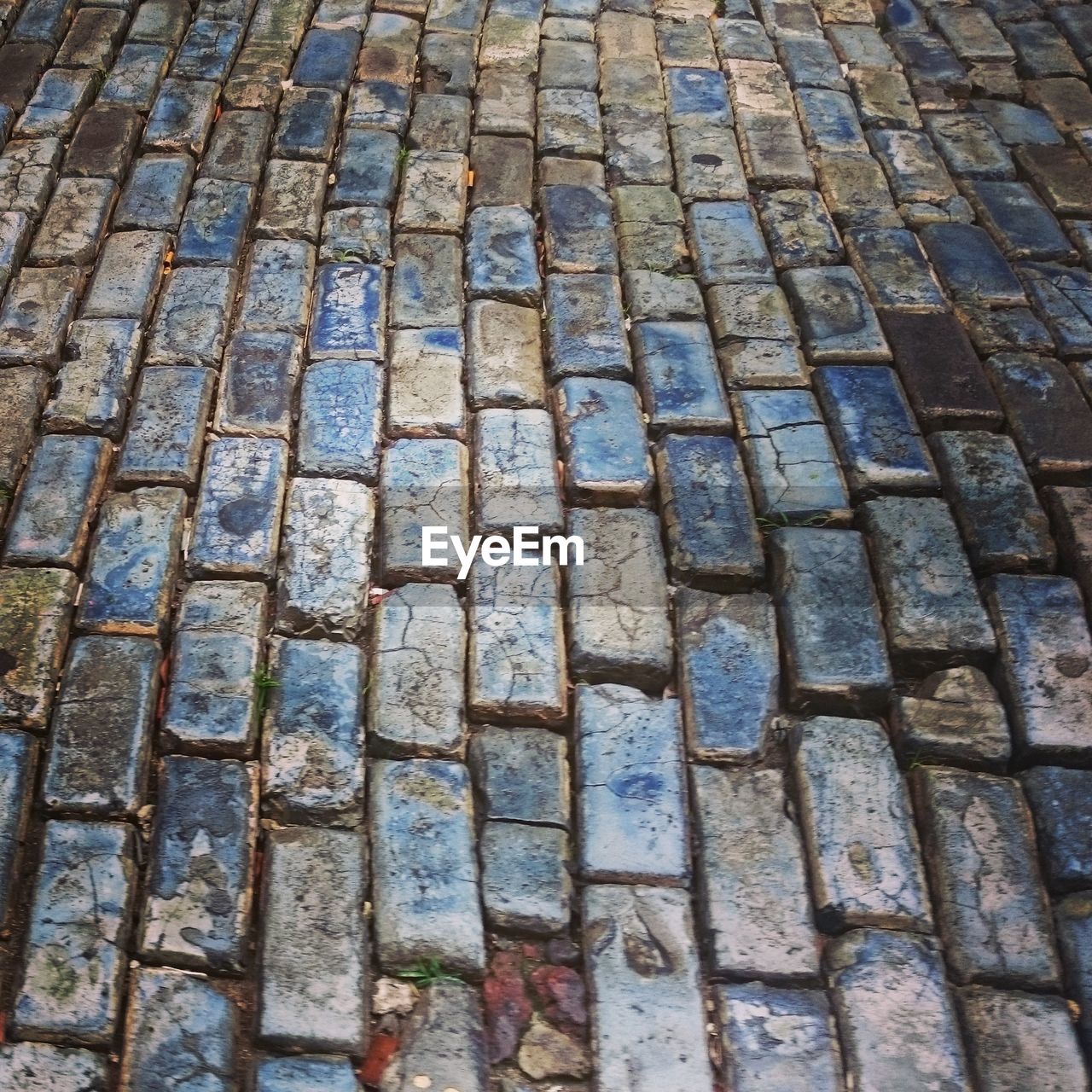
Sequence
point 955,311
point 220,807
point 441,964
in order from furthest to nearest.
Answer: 1. point 955,311
2. point 220,807
3. point 441,964

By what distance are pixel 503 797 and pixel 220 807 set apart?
22.3 inches

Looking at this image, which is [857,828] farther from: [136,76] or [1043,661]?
[136,76]

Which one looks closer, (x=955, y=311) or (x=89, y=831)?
(x=89, y=831)

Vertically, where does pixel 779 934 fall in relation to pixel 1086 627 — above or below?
below

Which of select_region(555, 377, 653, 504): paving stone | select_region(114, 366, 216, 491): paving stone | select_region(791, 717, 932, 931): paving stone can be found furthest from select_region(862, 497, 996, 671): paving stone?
select_region(114, 366, 216, 491): paving stone

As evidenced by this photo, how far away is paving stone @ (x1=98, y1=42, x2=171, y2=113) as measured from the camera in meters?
4.46

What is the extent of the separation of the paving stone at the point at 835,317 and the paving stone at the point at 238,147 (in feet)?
5.95

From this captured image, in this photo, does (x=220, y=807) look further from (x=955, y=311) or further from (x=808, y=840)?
(x=955, y=311)

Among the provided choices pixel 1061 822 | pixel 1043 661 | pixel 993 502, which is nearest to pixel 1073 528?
pixel 993 502

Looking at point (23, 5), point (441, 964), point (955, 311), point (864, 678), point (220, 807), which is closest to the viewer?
point (441, 964)

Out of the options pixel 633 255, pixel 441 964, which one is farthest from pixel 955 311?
pixel 441 964

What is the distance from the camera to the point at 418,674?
2.76m

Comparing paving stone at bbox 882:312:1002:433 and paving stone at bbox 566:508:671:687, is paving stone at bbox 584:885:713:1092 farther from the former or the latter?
paving stone at bbox 882:312:1002:433

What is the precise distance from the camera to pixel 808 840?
2537 millimetres
